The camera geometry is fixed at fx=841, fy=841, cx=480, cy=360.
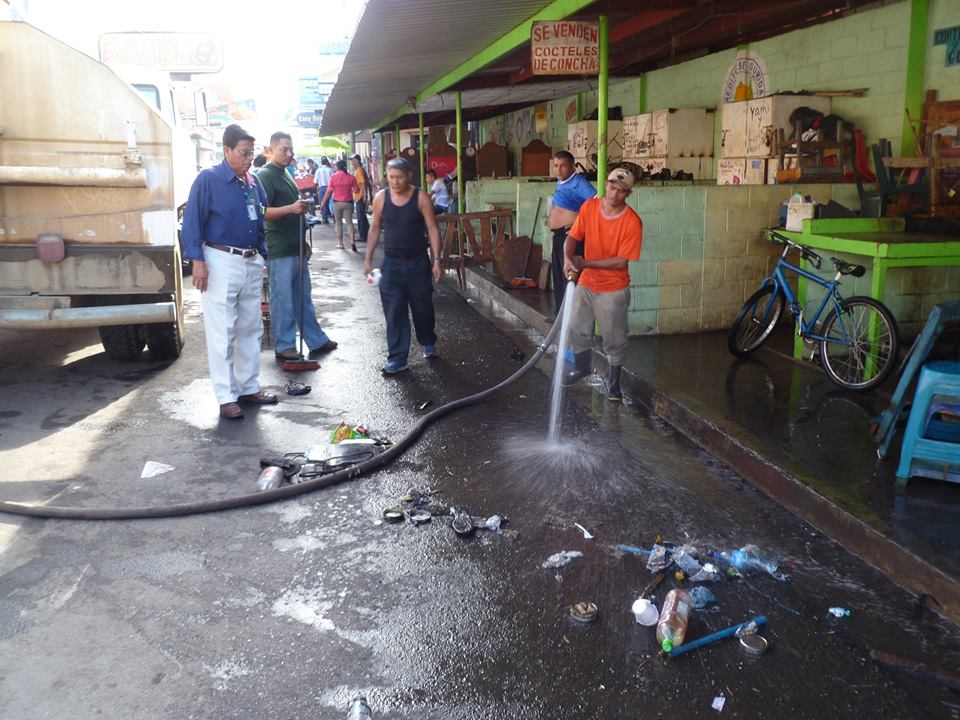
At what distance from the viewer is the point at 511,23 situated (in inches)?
375

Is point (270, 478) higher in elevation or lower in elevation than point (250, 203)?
lower

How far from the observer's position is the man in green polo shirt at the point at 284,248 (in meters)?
7.66

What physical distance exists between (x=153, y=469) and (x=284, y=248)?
3033 millimetres

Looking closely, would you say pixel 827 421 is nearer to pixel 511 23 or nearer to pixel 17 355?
pixel 511 23

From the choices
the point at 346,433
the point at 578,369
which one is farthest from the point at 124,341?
the point at 578,369

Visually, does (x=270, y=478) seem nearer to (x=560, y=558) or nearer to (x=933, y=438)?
(x=560, y=558)

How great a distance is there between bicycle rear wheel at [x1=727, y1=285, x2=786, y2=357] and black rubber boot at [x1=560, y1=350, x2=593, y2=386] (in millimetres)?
1405

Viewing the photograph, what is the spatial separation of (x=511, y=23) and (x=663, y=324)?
12.8ft

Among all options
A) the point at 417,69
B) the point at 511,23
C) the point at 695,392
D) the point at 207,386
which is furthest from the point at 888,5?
the point at 207,386

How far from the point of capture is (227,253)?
20.8 feet

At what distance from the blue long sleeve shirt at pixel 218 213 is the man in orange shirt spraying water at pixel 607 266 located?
248 cm

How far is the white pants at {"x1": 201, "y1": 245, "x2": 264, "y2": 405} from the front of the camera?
6.36m

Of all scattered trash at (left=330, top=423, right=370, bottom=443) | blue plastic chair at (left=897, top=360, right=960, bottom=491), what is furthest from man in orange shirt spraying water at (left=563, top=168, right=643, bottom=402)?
blue plastic chair at (left=897, top=360, right=960, bottom=491)

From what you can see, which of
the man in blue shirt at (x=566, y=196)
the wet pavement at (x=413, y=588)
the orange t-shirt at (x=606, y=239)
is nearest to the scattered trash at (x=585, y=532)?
the wet pavement at (x=413, y=588)
